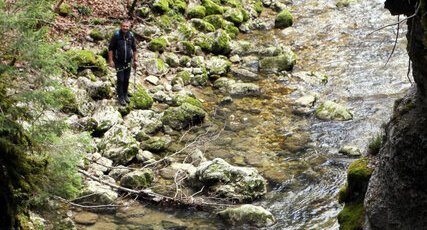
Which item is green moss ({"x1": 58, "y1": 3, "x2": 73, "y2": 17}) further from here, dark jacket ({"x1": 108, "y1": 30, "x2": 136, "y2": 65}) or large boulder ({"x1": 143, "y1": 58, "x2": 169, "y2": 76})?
dark jacket ({"x1": 108, "y1": 30, "x2": 136, "y2": 65})

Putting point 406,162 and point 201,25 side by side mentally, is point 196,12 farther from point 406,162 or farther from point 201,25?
point 406,162

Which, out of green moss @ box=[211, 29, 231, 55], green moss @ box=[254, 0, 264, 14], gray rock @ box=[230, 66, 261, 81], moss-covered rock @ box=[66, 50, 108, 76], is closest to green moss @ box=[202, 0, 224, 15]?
green moss @ box=[211, 29, 231, 55]

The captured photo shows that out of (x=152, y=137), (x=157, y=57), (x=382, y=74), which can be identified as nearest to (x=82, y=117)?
(x=152, y=137)

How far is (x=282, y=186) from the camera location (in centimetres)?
1080

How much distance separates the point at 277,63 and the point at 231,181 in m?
8.72

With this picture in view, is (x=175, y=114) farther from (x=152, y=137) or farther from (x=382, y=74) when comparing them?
(x=382, y=74)

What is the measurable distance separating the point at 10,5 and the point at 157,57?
10.1 metres

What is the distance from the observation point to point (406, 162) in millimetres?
5871

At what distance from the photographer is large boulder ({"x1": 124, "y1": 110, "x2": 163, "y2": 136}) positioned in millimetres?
13159

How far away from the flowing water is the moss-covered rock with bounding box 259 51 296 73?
0.45m

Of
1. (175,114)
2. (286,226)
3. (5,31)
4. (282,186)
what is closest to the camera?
(5,31)

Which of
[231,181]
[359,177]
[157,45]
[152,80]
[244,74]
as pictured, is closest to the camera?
[359,177]

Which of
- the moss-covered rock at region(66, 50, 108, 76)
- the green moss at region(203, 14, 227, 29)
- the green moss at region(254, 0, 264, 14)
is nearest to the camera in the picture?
the moss-covered rock at region(66, 50, 108, 76)

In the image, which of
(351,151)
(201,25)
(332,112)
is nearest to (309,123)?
(332,112)
